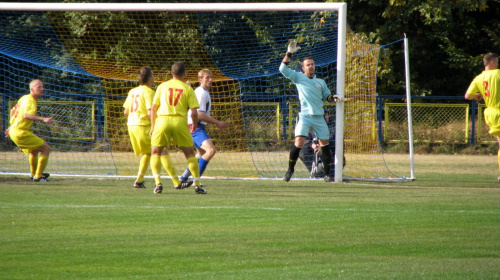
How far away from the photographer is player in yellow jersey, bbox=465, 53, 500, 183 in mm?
11674

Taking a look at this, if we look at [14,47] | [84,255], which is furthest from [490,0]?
[84,255]

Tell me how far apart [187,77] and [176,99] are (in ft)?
24.3

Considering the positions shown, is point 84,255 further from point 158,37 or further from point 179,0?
point 179,0

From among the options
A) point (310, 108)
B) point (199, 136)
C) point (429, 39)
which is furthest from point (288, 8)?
point (429, 39)

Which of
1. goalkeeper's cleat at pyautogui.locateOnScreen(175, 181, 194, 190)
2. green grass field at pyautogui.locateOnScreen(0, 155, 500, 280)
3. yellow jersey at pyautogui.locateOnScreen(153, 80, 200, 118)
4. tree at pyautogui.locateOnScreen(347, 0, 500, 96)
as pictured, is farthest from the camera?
tree at pyautogui.locateOnScreen(347, 0, 500, 96)

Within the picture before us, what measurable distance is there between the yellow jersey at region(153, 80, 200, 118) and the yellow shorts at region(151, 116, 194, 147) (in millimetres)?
83

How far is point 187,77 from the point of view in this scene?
679 inches

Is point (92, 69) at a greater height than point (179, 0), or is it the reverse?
point (179, 0)

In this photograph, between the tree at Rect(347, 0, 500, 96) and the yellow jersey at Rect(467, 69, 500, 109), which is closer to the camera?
the yellow jersey at Rect(467, 69, 500, 109)

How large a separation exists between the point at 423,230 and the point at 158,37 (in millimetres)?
16085

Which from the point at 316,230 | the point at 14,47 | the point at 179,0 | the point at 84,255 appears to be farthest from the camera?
the point at 179,0

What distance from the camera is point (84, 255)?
18.4 ft

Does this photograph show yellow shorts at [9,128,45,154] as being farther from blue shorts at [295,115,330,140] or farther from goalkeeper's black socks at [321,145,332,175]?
goalkeeper's black socks at [321,145,332,175]

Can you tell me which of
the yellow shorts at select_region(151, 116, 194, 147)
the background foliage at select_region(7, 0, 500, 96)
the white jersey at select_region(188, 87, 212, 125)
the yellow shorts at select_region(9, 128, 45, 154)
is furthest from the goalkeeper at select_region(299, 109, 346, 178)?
the background foliage at select_region(7, 0, 500, 96)
